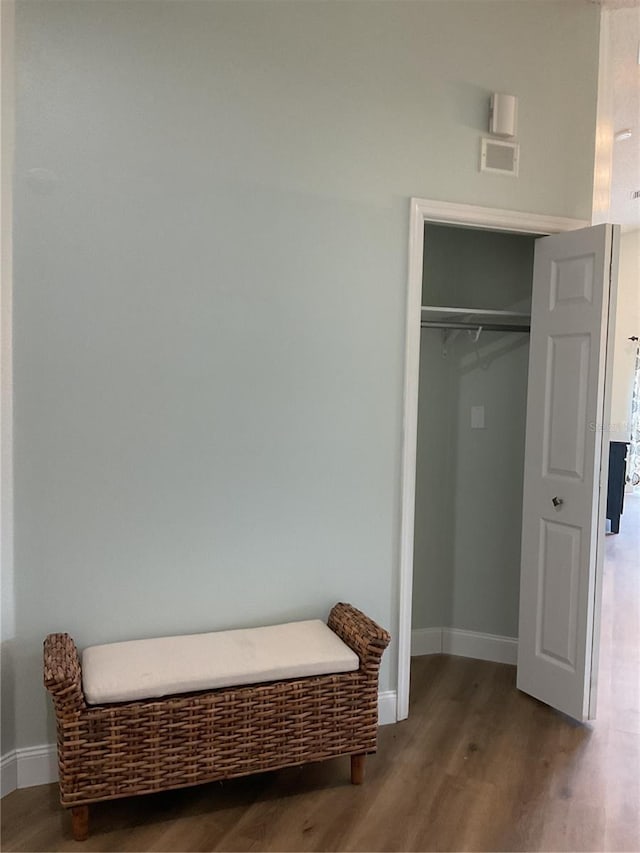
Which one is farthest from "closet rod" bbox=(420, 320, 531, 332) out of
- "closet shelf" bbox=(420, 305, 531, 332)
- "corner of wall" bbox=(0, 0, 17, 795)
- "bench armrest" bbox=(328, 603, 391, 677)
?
"corner of wall" bbox=(0, 0, 17, 795)

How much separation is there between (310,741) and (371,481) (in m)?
0.99

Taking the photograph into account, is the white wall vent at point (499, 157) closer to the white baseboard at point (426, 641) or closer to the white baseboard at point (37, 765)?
the white baseboard at point (426, 641)

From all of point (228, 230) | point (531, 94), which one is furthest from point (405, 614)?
point (531, 94)

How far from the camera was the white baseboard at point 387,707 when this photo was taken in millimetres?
2871

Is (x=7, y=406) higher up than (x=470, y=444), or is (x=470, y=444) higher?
(x=7, y=406)

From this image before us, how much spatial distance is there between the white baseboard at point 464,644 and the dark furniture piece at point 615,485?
→ 3532mm

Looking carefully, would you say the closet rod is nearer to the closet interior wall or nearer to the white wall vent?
the closet interior wall

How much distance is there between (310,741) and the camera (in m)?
2.36

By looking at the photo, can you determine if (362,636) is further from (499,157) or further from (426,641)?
(499,157)

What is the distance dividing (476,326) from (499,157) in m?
0.76

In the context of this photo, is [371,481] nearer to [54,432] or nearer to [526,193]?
[54,432]

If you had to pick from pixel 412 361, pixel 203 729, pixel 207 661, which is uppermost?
pixel 412 361

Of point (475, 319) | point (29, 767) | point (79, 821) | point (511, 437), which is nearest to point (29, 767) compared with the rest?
point (29, 767)

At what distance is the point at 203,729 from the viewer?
221 centimetres
